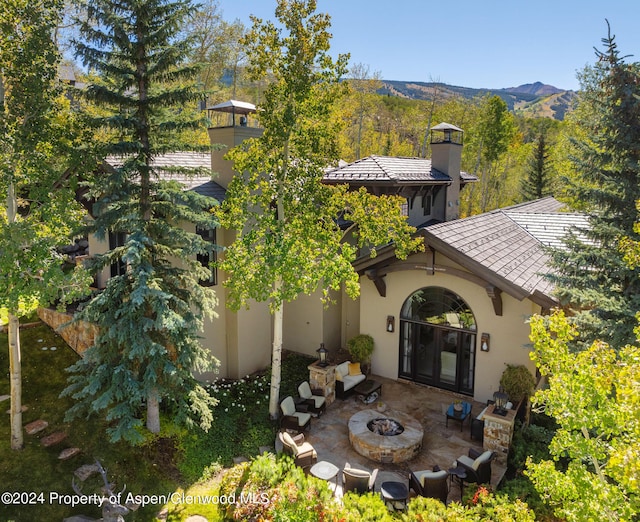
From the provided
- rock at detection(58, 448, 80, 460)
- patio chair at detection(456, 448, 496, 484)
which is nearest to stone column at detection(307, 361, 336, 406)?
patio chair at detection(456, 448, 496, 484)

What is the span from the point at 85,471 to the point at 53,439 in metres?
1.36

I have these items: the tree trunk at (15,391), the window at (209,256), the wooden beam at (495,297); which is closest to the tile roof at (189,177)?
the window at (209,256)

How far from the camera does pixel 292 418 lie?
441 inches

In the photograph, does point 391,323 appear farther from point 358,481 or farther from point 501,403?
point 358,481

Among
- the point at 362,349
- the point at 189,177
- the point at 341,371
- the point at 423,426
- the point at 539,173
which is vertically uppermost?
the point at 539,173

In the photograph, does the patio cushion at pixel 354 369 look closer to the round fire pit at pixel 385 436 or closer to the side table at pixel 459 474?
the round fire pit at pixel 385 436

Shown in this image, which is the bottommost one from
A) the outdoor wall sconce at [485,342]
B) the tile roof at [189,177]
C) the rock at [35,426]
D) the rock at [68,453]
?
the rock at [68,453]

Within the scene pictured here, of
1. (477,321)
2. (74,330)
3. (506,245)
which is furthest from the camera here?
(506,245)

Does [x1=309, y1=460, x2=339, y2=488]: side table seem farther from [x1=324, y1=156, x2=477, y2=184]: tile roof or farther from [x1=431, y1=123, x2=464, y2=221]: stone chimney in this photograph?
[x1=431, y1=123, x2=464, y2=221]: stone chimney

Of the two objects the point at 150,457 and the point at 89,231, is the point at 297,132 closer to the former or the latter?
the point at 89,231

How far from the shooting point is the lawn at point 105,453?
8648mm

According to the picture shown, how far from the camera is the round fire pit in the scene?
1032 centimetres

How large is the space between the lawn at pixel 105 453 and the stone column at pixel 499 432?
17.0 feet

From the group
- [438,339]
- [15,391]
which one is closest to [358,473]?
[438,339]
